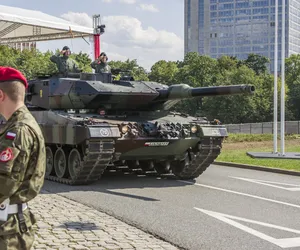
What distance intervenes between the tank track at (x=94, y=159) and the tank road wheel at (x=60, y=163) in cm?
77

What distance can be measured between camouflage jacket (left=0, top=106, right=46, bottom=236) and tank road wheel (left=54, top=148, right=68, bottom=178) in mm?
9330

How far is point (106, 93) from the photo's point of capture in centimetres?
1288

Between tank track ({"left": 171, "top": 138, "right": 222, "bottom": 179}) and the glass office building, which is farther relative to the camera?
the glass office building

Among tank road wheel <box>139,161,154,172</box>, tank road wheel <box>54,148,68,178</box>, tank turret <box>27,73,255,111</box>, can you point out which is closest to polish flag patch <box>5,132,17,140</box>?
tank turret <box>27,73,255,111</box>

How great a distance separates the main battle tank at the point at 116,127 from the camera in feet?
37.9

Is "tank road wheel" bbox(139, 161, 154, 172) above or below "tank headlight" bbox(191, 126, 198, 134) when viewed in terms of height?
below

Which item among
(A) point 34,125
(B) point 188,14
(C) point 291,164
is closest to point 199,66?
(C) point 291,164

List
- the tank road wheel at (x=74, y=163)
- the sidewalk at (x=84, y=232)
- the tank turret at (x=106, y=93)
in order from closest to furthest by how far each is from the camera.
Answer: the sidewalk at (x=84, y=232), the tank road wheel at (x=74, y=163), the tank turret at (x=106, y=93)

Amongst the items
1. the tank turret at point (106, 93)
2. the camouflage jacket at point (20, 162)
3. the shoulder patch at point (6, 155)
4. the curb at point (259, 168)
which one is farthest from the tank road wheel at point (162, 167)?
the shoulder patch at point (6, 155)

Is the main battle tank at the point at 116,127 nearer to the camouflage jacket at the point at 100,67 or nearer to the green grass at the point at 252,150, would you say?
the camouflage jacket at the point at 100,67

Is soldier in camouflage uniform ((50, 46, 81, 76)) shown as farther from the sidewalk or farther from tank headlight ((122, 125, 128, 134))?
the sidewalk

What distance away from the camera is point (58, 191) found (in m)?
11.0

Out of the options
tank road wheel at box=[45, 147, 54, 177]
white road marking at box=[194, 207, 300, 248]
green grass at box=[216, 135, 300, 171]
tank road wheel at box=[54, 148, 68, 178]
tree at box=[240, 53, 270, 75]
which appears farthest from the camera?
tree at box=[240, 53, 270, 75]

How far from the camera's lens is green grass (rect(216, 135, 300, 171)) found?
1625cm
